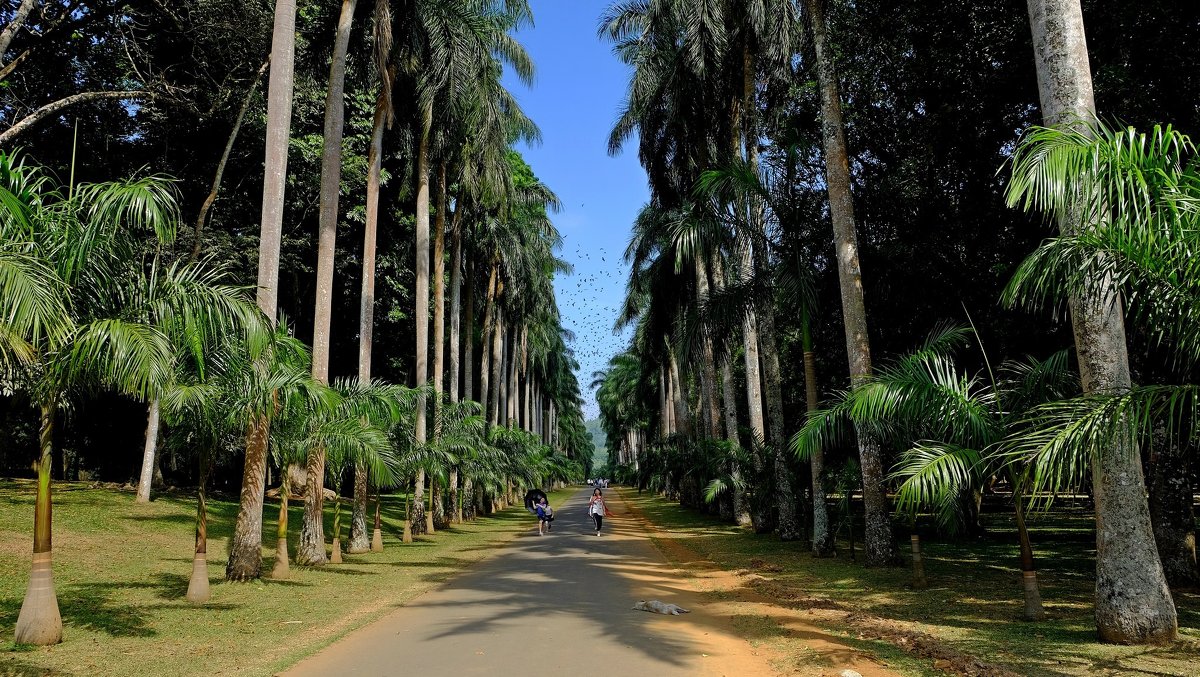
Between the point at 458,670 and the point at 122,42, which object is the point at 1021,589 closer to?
the point at 458,670

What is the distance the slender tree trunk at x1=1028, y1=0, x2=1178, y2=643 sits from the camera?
23.8ft

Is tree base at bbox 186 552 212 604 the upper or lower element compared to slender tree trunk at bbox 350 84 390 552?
lower

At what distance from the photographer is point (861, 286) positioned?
48.6 feet

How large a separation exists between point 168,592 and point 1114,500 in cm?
1272

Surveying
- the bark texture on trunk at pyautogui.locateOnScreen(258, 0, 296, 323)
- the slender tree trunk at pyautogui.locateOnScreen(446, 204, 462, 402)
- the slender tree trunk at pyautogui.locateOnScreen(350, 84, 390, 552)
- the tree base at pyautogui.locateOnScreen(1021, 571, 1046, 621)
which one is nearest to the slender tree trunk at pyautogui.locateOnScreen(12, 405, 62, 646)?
the bark texture on trunk at pyautogui.locateOnScreen(258, 0, 296, 323)

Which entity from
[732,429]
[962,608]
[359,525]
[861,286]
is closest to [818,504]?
[861,286]

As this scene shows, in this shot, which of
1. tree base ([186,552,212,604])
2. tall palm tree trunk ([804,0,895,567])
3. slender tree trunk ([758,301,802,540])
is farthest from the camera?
slender tree trunk ([758,301,802,540])

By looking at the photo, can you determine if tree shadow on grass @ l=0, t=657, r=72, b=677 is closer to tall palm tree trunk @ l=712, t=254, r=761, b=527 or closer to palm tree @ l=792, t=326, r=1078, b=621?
palm tree @ l=792, t=326, r=1078, b=621

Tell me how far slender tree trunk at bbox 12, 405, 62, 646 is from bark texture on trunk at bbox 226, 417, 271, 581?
4614mm

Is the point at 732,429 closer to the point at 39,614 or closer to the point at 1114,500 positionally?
the point at 1114,500

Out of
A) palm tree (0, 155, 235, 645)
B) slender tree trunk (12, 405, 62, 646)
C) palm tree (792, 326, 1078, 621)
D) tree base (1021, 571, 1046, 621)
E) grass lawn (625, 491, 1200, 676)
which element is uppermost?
palm tree (0, 155, 235, 645)

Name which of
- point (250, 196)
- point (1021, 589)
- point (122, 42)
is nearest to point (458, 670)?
point (1021, 589)

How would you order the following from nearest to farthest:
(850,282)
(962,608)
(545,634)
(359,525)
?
(545,634) → (962,608) → (850,282) → (359,525)

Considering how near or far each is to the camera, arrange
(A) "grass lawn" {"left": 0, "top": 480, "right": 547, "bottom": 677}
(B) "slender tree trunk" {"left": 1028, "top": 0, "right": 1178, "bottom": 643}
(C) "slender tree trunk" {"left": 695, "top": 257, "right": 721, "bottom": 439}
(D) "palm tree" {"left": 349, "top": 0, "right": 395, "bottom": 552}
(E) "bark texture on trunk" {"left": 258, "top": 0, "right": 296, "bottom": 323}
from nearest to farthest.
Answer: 1. (B) "slender tree trunk" {"left": 1028, "top": 0, "right": 1178, "bottom": 643}
2. (A) "grass lawn" {"left": 0, "top": 480, "right": 547, "bottom": 677}
3. (E) "bark texture on trunk" {"left": 258, "top": 0, "right": 296, "bottom": 323}
4. (D) "palm tree" {"left": 349, "top": 0, "right": 395, "bottom": 552}
5. (C) "slender tree trunk" {"left": 695, "top": 257, "right": 721, "bottom": 439}
